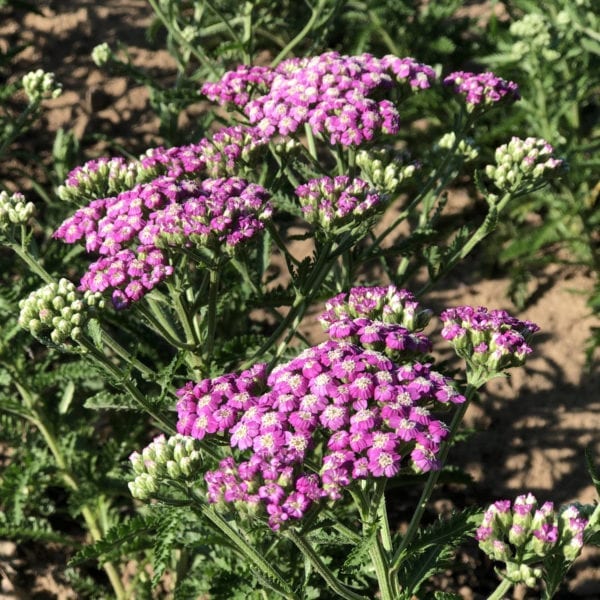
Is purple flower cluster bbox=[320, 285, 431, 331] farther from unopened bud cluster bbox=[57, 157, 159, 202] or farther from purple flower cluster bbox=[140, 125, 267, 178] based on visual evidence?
unopened bud cluster bbox=[57, 157, 159, 202]

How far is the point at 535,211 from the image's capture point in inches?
289

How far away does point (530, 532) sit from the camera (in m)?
3.04

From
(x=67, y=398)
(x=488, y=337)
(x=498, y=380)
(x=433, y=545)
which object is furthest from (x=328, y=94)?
(x=498, y=380)

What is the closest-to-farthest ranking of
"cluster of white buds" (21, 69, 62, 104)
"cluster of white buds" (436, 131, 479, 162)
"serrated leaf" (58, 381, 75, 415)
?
"cluster of white buds" (436, 131, 479, 162) → "cluster of white buds" (21, 69, 62, 104) → "serrated leaf" (58, 381, 75, 415)

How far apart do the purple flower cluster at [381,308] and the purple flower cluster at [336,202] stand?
36 centimetres

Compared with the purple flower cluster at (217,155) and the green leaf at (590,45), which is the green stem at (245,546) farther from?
the green leaf at (590,45)

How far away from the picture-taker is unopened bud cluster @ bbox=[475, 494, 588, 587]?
117 inches

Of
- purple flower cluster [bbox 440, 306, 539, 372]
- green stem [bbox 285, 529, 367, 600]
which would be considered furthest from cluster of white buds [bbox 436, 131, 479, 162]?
green stem [bbox 285, 529, 367, 600]

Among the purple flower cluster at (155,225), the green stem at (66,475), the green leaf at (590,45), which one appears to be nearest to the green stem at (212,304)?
the purple flower cluster at (155,225)

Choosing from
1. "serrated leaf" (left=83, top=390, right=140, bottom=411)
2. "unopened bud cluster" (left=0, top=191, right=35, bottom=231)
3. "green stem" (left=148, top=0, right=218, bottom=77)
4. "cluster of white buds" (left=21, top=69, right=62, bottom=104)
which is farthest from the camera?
"green stem" (left=148, top=0, right=218, bottom=77)

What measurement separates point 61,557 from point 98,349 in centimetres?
291

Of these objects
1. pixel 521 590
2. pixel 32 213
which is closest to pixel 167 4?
pixel 32 213

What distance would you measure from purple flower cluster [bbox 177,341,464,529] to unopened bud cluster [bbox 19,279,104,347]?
1.80ft

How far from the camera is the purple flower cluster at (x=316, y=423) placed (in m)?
2.77
